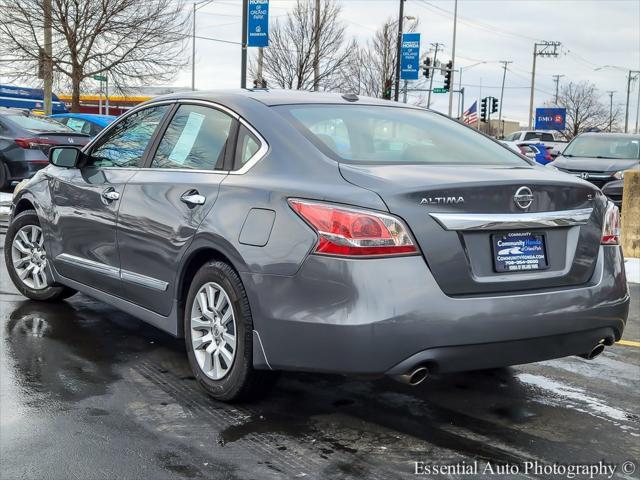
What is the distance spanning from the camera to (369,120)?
4.36 meters

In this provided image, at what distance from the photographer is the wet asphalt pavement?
3295 millimetres

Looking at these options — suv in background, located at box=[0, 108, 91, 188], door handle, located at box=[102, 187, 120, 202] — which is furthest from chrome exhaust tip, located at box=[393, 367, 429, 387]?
suv in background, located at box=[0, 108, 91, 188]

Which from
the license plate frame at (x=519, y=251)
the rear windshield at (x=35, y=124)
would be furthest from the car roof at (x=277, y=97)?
the rear windshield at (x=35, y=124)

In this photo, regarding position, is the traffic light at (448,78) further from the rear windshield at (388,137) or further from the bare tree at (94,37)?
the rear windshield at (388,137)

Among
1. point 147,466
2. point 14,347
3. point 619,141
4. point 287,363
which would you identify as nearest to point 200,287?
point 287,363

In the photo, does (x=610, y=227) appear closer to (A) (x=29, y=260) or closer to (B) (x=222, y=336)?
(B) (x=222, y=336)

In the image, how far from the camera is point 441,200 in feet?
11.4

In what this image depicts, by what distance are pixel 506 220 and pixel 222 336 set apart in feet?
5.05

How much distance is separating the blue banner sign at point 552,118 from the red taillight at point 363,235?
74463mm

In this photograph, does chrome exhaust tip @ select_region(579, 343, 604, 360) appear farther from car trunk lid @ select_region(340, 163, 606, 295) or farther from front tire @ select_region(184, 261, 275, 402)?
front tire @ select_region(184, 261, 275, 402)

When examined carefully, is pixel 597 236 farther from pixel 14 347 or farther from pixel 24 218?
pixel 24 218

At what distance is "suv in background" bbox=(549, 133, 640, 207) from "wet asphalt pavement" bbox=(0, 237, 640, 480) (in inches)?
434

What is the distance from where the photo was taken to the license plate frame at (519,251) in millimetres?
3529

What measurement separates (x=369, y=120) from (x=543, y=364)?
195cm
